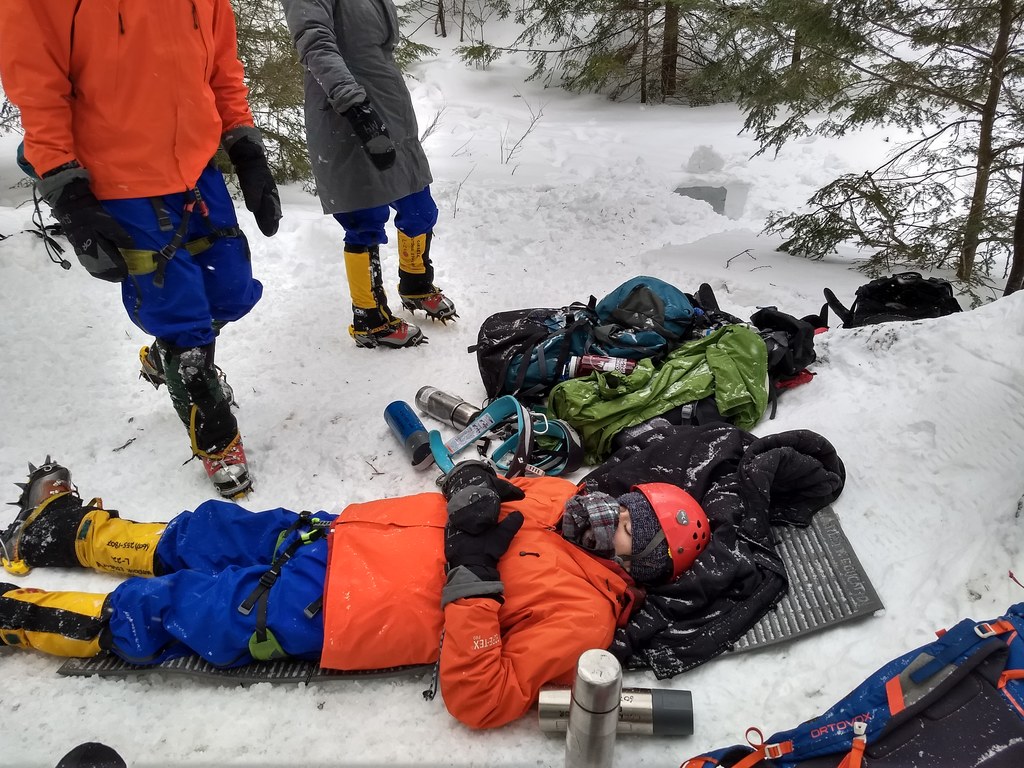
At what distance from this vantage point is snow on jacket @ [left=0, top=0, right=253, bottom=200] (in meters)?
2.21

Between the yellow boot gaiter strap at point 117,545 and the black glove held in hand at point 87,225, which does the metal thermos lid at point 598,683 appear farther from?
the black glove held in hand at point 87,225

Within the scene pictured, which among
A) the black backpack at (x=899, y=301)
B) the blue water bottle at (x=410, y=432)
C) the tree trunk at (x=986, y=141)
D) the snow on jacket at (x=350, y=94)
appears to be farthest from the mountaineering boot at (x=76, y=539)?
the tree trunk at (x=986, y=141)

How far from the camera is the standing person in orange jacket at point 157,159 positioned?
2.27 metres

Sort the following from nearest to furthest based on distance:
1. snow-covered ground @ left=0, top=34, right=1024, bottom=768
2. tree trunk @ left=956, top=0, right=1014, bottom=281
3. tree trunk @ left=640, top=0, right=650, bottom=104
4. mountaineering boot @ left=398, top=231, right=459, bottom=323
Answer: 1. snow-covered ground @ left=0, top=34, right=1024, bottom=768
2. tree trunk @ left=956, top=0, right=1014, bottom=281
3. mountaineering boot @ left=398, top=231, right=459, bottom=323
4. tree trunk @ left=640, top=0, right=650, bottom=104

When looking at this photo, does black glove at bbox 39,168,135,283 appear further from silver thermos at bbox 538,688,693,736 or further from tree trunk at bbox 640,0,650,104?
tree trunk at bbox 640,0,650,104

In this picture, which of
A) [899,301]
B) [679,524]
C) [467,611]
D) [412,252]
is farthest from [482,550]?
[899,301]

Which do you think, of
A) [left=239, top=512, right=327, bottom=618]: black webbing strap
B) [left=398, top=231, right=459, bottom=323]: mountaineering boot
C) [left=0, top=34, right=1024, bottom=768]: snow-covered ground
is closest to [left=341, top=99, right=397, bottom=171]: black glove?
[left=398, top=231, right=459, bottom=323]: mountaineering boot

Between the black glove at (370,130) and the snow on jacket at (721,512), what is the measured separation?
1.98m

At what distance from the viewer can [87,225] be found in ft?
7.91

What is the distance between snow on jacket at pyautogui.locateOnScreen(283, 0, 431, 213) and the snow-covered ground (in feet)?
3.40

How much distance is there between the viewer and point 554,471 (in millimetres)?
3199

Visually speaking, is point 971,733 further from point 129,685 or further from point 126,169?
point 126,169

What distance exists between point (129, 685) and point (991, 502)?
294 cm

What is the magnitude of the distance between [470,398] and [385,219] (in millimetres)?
1184
